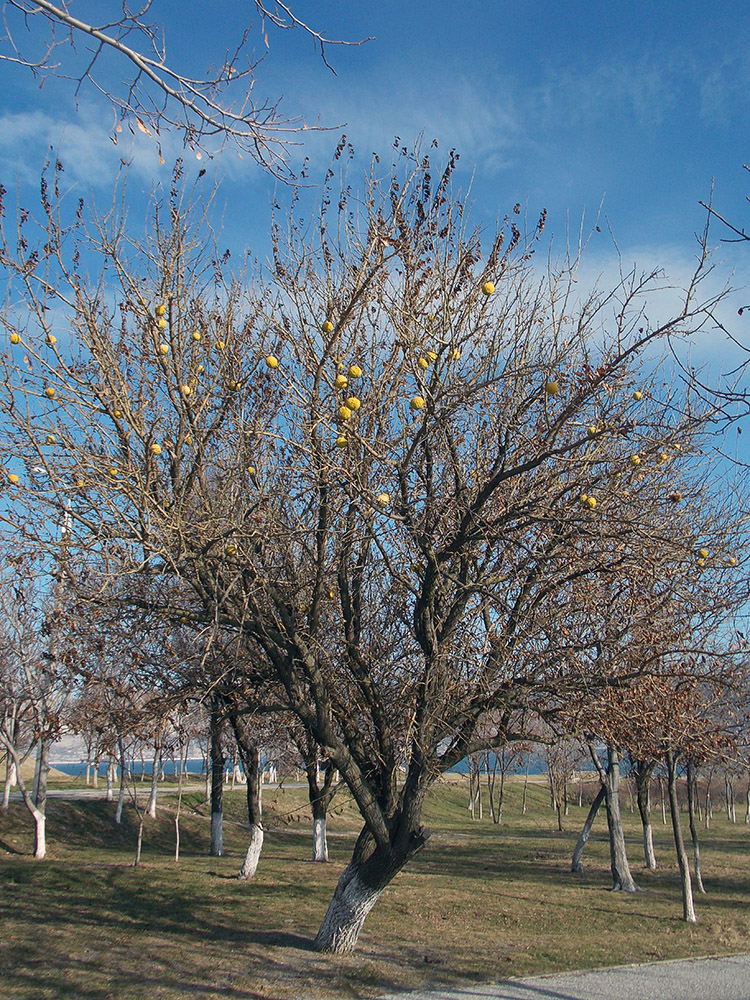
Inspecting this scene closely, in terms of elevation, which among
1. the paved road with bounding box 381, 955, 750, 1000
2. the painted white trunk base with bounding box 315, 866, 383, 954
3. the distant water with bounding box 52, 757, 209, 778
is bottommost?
the distant water with bounding box 52, 757, 209, 778

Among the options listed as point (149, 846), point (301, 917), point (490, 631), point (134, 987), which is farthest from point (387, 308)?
point (149, 846)

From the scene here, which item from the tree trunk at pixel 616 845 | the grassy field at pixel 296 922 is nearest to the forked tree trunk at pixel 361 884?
the grassy field at pixel 296 922

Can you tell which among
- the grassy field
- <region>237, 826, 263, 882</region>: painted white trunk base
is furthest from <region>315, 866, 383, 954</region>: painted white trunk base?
<region>237, 826, 263, 882</region>: painted white trunk base

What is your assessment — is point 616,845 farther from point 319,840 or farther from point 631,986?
point 631,986

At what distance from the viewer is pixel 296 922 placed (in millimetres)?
10086

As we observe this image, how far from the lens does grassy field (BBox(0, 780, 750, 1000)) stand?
24.4 ft

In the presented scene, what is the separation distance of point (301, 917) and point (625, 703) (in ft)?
21.2

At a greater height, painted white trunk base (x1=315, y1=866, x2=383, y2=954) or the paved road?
painted white trunk base (x1=315, y1=866, x2=383, y2=954)

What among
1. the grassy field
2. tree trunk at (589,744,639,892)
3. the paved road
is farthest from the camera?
tree trunk at (589,744,639,892)

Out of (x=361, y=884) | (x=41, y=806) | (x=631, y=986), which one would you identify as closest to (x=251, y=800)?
(x=41, y=806)

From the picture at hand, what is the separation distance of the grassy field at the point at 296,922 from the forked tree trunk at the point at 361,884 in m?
0.22

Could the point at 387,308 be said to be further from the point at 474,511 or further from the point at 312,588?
the point at 312,588

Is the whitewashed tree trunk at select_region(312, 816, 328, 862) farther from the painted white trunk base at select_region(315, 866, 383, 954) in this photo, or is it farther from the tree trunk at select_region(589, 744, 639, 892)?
the painted white trunk base at select_region(315, 866, 383, 954)

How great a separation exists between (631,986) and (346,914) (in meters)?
3.19
